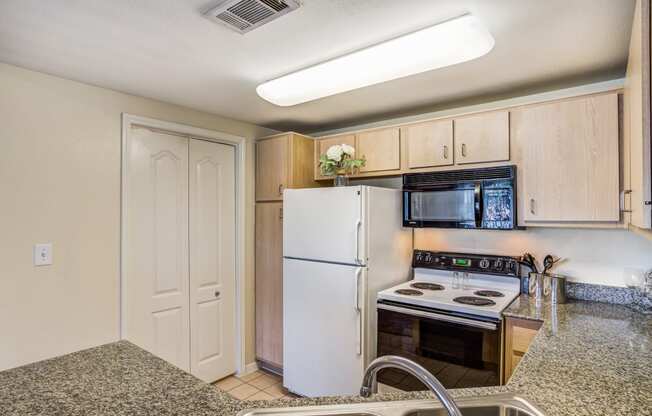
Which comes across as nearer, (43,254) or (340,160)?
(43,254)

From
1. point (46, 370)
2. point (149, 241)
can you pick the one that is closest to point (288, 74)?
point (149, 241)

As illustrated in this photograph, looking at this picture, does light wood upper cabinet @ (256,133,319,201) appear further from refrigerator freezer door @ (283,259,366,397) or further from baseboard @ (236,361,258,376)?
baseboard @ (236,361,258,376)

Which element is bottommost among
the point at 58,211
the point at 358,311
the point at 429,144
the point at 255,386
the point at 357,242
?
the point at 255,386

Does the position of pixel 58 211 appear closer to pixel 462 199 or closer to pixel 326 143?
pixel 326 143

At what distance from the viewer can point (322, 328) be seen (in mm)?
2555

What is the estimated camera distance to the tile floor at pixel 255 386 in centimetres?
278

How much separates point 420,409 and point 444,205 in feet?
5.45

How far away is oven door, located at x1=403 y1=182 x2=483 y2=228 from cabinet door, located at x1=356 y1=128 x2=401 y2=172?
0.26 metres

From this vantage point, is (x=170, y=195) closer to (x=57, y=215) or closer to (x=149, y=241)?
(x=149, y=241)

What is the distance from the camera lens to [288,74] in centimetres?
208

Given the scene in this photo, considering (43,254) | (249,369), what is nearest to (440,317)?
(249,369)

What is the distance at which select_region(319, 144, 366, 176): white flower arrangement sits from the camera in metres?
2.66

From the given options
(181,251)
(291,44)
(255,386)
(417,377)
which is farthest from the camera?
(255,386)

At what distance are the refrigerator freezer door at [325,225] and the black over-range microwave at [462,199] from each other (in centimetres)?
44
